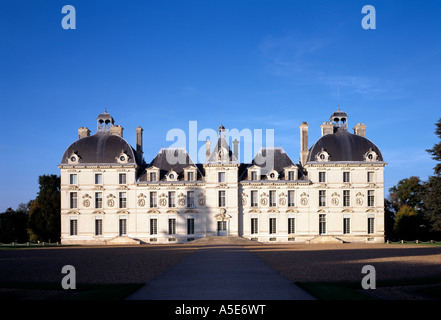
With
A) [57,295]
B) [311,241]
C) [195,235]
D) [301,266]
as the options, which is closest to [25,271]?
[57,295]

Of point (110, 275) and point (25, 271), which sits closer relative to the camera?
point (110, 275)

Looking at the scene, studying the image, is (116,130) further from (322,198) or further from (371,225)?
(371,225)

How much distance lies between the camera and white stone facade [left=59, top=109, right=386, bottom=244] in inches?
1784

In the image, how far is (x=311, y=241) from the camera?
144 ft

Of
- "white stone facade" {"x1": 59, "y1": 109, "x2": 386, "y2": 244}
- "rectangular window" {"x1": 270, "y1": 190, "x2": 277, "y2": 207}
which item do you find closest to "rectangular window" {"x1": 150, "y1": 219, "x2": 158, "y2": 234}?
"white stone facade" {"x1": 59, "y1": 109, "x2": 386, "y2": 244}

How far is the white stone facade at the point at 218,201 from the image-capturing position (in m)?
45.3

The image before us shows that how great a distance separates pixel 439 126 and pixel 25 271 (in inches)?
1190

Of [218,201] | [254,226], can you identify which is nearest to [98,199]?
[218,201]

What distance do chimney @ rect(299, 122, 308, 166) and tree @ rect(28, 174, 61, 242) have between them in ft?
94.0

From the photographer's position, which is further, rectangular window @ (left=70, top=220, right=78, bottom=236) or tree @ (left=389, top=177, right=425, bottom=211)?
tree @ (left=389, top=177, right=425, bottom=211)

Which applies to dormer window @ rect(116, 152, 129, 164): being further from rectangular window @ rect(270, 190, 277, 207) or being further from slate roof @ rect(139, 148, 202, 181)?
rectangular window @ rect(270, 190, 277, 207)

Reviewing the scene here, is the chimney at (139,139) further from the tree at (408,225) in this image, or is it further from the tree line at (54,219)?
the tree at (408,225)
